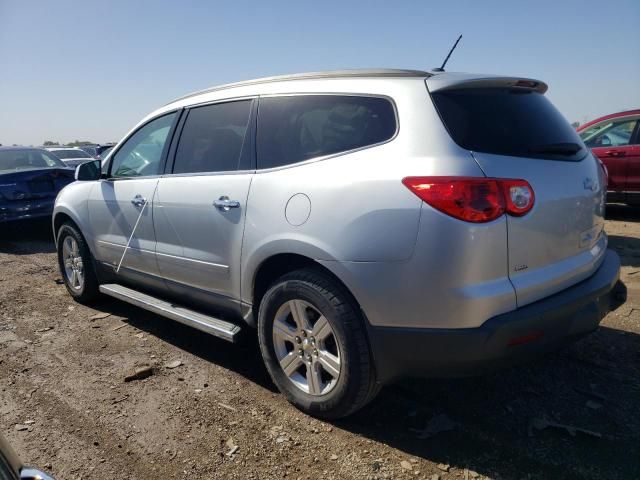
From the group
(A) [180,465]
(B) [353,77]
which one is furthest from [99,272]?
(B) [353,77]

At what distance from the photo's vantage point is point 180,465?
103 inches

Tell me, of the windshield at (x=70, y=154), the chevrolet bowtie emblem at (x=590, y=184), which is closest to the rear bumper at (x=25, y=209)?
the chevrolet bowtie emblem at (x=590, y=184)

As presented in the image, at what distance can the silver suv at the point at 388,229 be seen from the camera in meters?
2.37

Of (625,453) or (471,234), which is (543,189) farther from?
(625,453)

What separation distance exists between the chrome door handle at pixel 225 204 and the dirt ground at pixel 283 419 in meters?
1.14

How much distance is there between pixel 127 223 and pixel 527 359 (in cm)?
314

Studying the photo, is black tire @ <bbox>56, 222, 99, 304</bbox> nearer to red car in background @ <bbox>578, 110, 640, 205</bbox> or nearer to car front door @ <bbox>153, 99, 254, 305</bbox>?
car front door @ <bbox>153, 99, 254, 305</bbox>

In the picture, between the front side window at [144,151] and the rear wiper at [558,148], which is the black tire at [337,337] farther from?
the front side window at [144,151]

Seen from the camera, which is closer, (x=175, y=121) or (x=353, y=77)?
(x=353, y=77)

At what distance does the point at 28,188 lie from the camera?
823 cm

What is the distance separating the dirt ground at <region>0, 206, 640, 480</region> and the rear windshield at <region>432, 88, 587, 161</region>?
142 centimetres

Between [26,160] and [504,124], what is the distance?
901 centimetres

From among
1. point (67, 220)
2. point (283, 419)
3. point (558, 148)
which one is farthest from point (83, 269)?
point (558, 148)

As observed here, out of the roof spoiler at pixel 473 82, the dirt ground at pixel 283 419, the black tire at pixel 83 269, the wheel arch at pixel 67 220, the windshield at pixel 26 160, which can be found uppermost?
the roof spoiler at pixel 473 82
